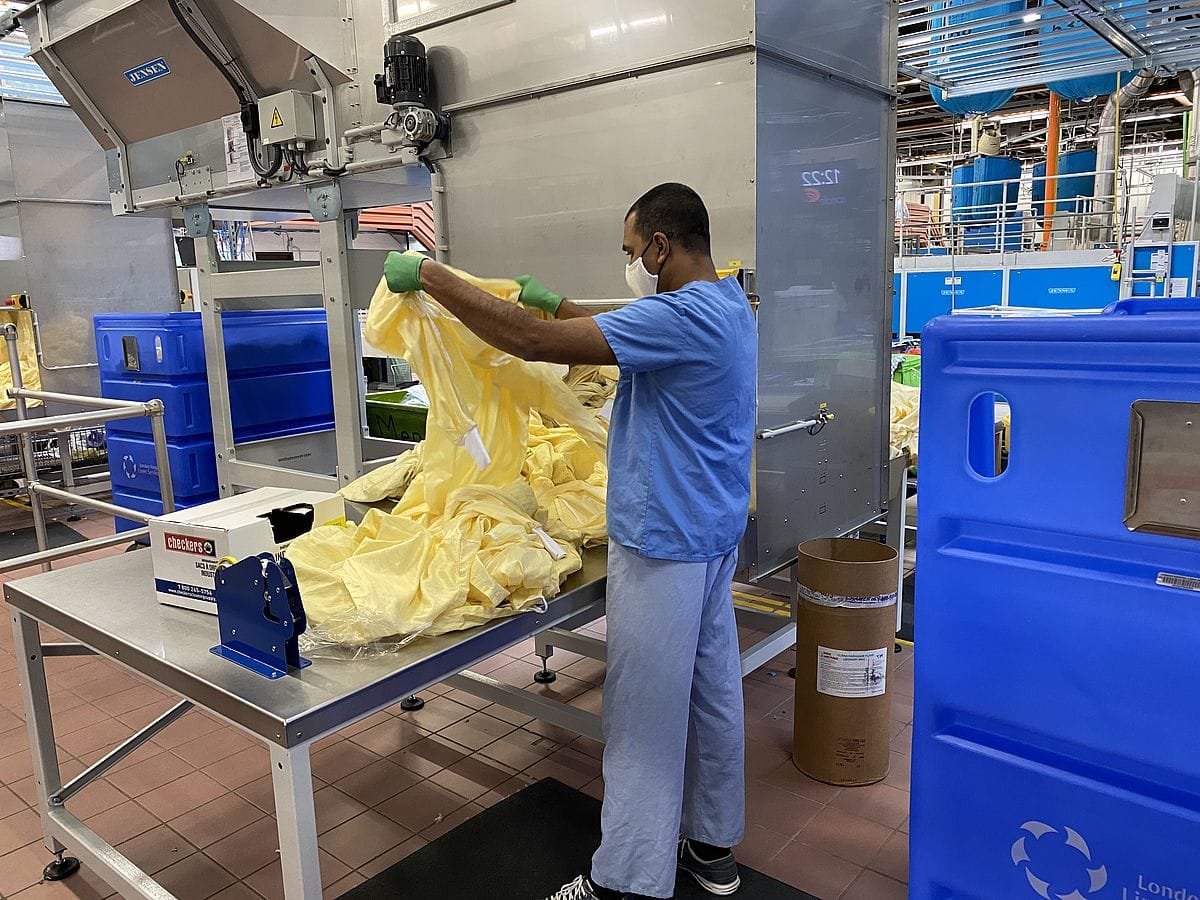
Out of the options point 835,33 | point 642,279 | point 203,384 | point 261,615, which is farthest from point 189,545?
point 203,384

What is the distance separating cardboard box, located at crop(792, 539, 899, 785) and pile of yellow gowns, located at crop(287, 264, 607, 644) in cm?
77

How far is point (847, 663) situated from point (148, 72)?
3516 millimetres

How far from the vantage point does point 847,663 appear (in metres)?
2.64

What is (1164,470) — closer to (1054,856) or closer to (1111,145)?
(1054,856)

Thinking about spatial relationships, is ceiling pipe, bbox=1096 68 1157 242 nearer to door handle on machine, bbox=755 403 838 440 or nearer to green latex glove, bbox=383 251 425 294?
door handle on machine, bbox=755 403 838 440

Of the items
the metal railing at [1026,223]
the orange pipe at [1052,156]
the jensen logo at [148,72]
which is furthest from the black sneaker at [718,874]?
the orange pipe at [1052,156]

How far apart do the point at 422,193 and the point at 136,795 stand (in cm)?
228

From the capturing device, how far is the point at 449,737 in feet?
10.0

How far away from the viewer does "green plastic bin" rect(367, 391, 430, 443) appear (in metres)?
3.70

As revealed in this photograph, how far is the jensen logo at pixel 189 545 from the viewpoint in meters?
1.84

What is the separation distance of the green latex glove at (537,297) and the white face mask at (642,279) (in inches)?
11.3

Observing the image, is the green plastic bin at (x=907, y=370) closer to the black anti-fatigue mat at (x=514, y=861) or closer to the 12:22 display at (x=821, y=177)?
the 12:22 display at (x=821, y=177)

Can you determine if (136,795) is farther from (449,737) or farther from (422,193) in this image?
(422,193)

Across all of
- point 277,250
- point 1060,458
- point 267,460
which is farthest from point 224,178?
point 277,250
